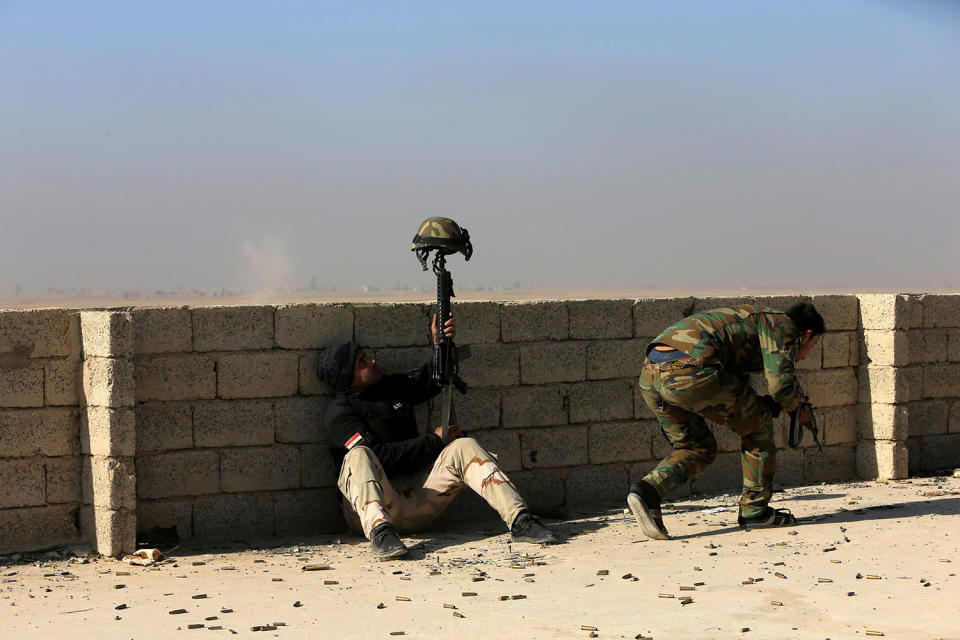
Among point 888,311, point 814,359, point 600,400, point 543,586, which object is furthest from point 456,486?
point 888,311

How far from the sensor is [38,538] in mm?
6574

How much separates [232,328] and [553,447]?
249 centimetres

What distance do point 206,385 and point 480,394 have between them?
1916 millimetres

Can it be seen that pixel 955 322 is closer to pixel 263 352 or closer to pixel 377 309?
pixel 377 309

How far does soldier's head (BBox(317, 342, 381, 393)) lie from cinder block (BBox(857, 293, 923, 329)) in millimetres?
4203

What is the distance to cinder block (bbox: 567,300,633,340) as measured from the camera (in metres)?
7.91

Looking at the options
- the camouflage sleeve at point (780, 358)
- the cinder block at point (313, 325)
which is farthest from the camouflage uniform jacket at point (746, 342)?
the cinder block at point (313, 325)

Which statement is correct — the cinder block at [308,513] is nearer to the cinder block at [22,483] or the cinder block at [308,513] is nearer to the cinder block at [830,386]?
the cinder block at [22,483]

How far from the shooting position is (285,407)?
7051mm

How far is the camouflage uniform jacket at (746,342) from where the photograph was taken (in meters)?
6.39

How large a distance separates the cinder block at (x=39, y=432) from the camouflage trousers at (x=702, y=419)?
3547 mm

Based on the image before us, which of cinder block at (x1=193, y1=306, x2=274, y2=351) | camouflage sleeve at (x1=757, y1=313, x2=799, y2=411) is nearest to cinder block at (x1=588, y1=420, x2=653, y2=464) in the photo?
camouflage sleeve at (x1=757, y1=313, x2=799, y2=411)

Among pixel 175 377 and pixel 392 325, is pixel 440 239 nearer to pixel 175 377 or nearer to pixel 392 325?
pixel 392 325

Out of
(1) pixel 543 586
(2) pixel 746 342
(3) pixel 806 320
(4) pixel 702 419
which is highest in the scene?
(3) pixel 806 320
